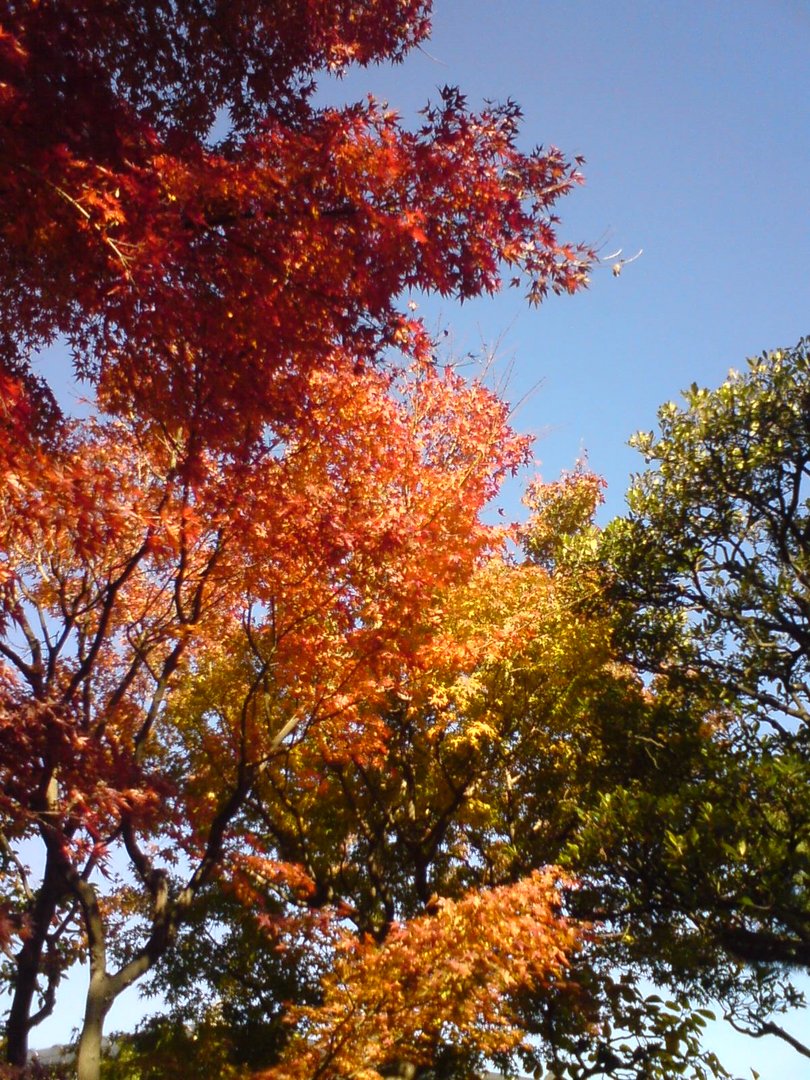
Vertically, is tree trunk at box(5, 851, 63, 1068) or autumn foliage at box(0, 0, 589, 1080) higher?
autumn foliage at box(0, 0, 589, 1080)

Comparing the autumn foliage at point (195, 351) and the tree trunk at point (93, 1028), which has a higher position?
the autumn foliage at point (195, 351)

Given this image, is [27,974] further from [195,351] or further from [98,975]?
[195,351]

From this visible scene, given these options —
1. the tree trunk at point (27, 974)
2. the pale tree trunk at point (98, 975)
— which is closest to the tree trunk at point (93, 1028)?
the pale tree trunk at point (98, 975)

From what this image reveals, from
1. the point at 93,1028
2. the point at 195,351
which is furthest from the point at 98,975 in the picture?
the point at 195,351

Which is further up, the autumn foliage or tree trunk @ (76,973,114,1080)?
the autumn foliage

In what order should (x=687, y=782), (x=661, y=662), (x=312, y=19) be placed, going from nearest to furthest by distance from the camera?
(x=312, y=19) < (x=687, y=782) < (x=661, y=662)

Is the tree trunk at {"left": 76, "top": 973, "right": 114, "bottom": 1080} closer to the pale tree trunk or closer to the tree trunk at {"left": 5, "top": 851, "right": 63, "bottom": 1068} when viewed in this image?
the pale tree trunk

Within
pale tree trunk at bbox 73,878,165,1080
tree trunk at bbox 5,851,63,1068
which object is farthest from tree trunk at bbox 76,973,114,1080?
tree trunk at bbox 5,851,63,1068

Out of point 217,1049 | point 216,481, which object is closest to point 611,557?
point 216,481

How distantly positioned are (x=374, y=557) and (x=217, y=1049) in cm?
843

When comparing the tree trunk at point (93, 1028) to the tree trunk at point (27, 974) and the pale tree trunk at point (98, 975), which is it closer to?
the pale tree trunk at point (98, 975)

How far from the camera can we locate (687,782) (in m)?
9.38

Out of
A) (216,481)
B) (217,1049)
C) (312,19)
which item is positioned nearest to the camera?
(312,19)

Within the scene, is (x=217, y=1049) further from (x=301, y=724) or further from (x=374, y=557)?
(x=374, y=557)
